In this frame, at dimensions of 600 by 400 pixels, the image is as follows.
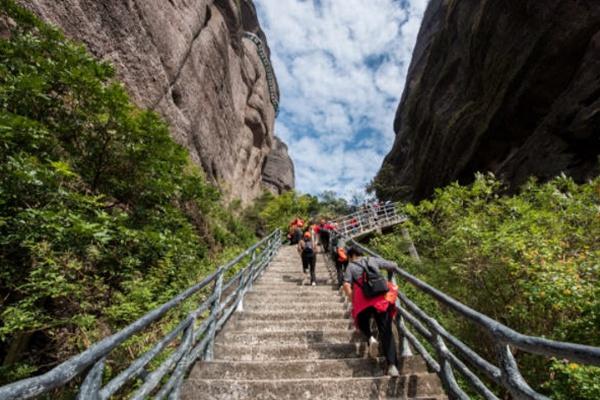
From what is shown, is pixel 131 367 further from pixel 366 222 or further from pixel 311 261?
pixel 366 222

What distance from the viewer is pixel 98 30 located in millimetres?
8578

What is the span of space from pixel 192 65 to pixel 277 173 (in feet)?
73.4

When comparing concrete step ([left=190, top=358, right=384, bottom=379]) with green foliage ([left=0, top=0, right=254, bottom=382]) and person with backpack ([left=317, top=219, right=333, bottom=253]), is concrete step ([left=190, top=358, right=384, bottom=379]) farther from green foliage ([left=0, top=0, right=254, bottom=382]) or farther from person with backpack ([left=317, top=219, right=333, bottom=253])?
person with backpack ([left=317, top=219, right=333, bottom=253])

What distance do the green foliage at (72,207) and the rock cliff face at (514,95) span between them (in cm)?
1395

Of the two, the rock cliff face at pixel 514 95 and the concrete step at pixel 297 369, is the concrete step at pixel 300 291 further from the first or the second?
the rock cliff face at pixel 514 95

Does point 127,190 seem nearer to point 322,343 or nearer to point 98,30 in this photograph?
point 322,343

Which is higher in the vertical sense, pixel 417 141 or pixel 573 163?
pixel 417 141

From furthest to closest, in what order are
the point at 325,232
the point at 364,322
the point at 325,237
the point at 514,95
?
the point at 514,95
the point at 325,237
the point at 325,232
the point at 364,322

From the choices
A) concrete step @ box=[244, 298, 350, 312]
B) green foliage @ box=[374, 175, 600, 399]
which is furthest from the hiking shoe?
concrete step @ box=[244, 298, 350, 312]

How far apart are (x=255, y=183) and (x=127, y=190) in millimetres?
21309

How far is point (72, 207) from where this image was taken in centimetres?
447

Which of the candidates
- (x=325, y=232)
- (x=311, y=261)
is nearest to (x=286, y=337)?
(x=311, y=261)

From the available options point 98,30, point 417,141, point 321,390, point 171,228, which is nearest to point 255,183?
point 417,141

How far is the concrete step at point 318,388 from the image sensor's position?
243cm
